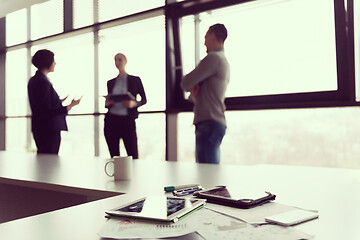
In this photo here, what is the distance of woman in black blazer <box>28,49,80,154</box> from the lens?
2789 mm

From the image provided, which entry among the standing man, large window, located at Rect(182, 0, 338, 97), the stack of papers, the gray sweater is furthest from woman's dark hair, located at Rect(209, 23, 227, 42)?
the stack of papers

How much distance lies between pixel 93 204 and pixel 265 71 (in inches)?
102

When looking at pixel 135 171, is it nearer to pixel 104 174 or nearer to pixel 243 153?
pixel 104 174

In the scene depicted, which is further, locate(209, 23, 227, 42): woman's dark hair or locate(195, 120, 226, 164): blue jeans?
locate(209, 23, 227, 42): woman's dark hair

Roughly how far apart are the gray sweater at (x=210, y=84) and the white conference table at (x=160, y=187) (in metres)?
0.97

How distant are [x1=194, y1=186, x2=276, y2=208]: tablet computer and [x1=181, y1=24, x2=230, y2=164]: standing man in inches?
63.2

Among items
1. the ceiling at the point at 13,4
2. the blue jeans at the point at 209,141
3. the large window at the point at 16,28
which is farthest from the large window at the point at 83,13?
the blue jeans at the point at 209,141

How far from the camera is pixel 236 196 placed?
87 cm

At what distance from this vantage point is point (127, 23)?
4.21 m

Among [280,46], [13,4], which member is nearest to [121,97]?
[280,46]

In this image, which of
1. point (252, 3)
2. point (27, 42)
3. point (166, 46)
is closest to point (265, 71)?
point (252, 3)

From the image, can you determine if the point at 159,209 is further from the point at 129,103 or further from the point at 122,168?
the point at 129,103

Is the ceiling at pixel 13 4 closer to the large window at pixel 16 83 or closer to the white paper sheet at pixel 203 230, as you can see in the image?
the large window at pixel 16 83

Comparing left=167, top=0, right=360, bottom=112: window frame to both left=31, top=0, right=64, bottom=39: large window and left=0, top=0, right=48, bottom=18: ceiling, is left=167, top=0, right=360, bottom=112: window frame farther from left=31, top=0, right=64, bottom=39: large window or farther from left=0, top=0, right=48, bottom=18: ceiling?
left=31, top=0, right=64, bottom=39: large window
